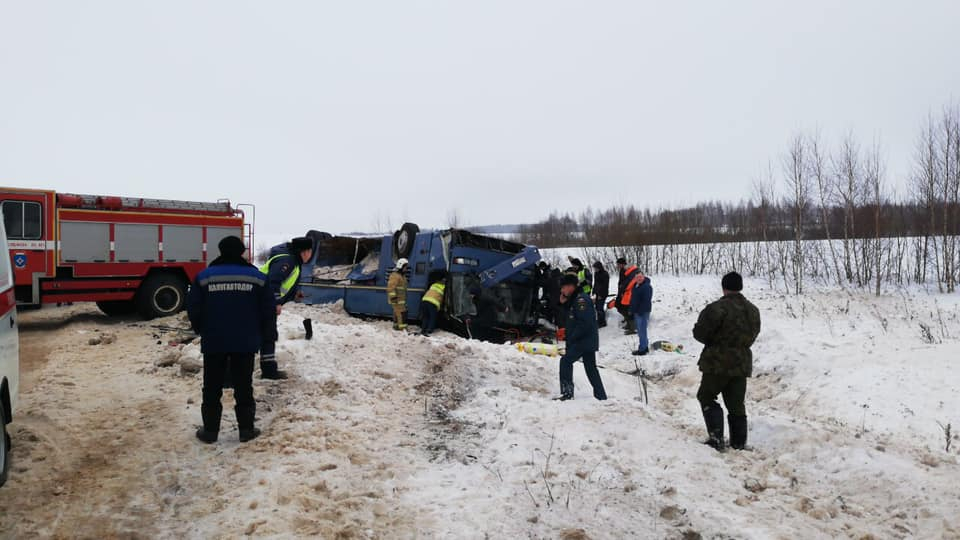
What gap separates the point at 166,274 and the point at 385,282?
484 cm

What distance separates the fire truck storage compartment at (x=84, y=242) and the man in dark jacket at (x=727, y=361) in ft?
39.0

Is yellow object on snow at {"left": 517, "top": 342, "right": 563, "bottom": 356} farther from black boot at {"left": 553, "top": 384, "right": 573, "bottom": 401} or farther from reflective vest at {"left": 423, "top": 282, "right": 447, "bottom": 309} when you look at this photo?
black boot at {"left": 553, "top": 384, "right": 573, "bottom": 401}

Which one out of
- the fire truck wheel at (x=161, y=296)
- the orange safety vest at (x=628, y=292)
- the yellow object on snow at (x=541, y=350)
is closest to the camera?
the yellow object on snow at (x=541, y=350)

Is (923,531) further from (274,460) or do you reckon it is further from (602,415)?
(274,460)

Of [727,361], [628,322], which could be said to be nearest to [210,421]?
[727,361]

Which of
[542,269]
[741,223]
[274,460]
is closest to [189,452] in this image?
[274,460]

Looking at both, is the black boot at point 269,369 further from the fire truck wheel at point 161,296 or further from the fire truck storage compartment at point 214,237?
the fire truck storage compartment at point 214,237

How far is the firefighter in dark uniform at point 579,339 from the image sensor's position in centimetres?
679

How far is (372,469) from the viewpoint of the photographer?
14.4 feet

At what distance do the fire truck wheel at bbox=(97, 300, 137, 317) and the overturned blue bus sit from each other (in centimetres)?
387

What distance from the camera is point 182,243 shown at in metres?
12.8

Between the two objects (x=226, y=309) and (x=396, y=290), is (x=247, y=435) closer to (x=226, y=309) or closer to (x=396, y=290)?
(x=226, y=309)

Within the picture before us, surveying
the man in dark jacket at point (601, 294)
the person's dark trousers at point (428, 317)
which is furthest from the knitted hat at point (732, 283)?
the man in dark jacket at point (601, 294)

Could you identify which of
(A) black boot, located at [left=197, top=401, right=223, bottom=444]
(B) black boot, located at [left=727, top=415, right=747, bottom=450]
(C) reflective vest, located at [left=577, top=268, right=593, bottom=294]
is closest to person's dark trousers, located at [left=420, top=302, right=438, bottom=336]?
(C) reflective vest, located at [left=577, top=268, right=593, bottom=294]
